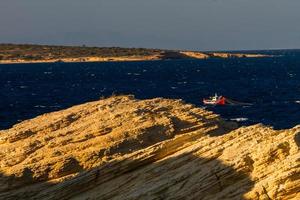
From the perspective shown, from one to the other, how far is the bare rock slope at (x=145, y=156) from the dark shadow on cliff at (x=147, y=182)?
4 centimetres

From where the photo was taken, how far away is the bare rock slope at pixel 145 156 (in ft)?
70.3

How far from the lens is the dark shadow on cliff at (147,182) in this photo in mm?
21578

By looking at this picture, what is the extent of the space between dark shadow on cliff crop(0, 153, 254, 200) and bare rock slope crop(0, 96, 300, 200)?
0.04 metres

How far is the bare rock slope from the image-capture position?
2144 centimetres

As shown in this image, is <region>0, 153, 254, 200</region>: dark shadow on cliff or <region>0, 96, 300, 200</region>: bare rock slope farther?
<region>0, 153, 254, 200</region>: dark shadow on cliff

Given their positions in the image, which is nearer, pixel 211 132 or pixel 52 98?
pixel 211 132

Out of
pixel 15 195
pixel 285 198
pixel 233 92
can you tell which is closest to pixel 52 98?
pixel 233 92

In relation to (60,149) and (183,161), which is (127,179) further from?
(60,149)

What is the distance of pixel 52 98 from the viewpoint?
106 metres

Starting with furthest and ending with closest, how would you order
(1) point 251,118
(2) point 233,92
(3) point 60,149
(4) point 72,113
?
(2) point 233,92, (1) point 251,118, (4) point 72,113, (3) point 60,149

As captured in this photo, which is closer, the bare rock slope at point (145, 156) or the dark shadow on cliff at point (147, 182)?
the bare rock slope at point (145, 156)

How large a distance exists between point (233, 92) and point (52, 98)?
34.7m

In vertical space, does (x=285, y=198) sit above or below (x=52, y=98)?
above

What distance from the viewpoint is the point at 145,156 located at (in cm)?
2547
